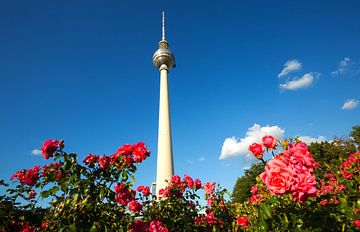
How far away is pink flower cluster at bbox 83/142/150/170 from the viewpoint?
328 centimetres

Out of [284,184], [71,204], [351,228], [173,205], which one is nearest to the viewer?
[284,184]

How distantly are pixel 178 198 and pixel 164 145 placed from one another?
980 inches

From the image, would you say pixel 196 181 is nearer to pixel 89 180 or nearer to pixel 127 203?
pixel 127 203

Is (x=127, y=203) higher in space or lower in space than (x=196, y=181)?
lower

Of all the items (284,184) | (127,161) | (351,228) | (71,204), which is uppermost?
(127,161)

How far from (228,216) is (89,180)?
9.10 feet

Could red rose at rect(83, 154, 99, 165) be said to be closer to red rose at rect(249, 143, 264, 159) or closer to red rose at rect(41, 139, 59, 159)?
red rose at rect(41, 139, 59, 159)

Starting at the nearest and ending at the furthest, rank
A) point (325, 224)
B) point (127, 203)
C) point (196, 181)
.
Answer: point (325, 224) → point (127, 203) → point (196, 181)

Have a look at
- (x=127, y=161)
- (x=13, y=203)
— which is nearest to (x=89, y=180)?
(x=127, y=161)

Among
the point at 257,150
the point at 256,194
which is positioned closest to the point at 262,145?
the point at 257,150

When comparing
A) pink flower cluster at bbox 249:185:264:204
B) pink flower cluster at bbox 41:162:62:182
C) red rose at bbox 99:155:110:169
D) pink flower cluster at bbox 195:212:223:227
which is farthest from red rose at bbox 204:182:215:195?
pink flower cluster at bbox 41:162:62:182

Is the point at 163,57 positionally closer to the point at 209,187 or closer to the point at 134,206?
the point at 209,187

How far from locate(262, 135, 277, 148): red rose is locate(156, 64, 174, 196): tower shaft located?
82.4 ft

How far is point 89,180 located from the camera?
301 cm
